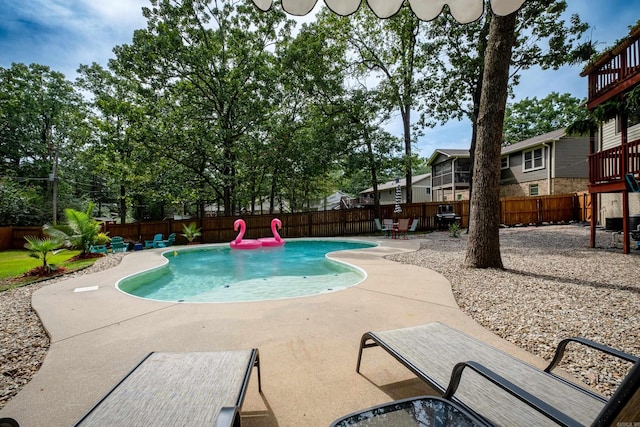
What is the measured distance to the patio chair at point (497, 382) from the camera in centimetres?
133

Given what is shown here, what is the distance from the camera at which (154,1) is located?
14.4 metres

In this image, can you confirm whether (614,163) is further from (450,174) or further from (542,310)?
(450,174)

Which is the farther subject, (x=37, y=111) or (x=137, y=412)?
(x=37, y=111)

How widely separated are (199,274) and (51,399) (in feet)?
22.3

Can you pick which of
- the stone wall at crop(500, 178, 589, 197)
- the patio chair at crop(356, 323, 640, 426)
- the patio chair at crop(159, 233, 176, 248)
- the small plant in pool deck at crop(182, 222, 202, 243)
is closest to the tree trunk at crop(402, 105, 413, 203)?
the stone wall at crop(500, 178, 589, 197)

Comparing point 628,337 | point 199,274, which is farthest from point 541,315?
point 199,274

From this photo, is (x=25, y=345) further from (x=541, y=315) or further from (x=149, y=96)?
(x=149, y=96)

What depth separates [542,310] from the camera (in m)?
3.65

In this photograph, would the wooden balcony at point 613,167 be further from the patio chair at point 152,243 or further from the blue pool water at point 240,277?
the patio chair at point 152,243

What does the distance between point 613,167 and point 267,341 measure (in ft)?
33.3

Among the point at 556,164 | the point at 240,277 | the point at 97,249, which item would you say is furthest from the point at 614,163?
the point at 97,249

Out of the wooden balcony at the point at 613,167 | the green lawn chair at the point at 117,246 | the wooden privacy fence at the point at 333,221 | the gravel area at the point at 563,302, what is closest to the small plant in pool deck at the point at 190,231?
the wooden privacy fence at the point at 333,221

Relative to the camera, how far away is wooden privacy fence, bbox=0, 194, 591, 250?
48.8 ft

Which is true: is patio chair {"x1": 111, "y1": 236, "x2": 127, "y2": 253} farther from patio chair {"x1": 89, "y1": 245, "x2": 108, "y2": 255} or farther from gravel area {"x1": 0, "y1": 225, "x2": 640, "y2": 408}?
gravel area {"x1": 0, "y1": 225, "x2": 640, "y2": 408}
